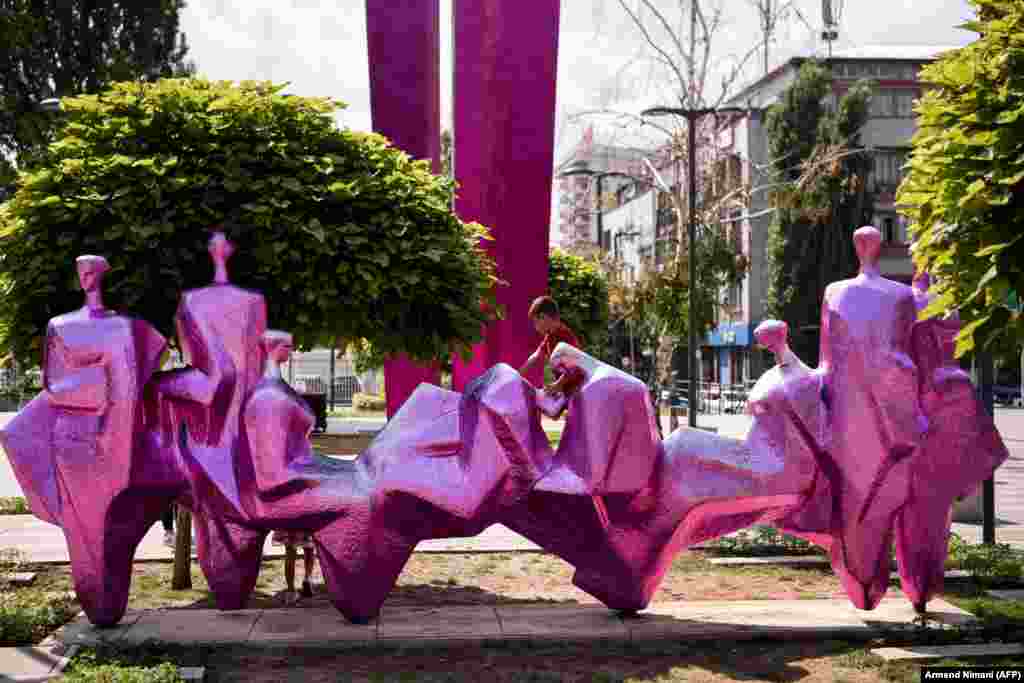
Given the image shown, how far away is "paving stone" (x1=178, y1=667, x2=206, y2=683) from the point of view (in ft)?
21.6

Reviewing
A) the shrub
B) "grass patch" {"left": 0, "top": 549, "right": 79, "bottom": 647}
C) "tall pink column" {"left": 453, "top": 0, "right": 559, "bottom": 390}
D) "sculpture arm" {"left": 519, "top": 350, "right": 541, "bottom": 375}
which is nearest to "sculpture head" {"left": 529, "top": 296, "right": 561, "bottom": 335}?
"sculpture arm" {"left": 519, "top": 350, "right": 541, "bottom": 375}

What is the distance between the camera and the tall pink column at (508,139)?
49.9ft

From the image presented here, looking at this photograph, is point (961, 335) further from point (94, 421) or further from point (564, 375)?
point (94, 421)

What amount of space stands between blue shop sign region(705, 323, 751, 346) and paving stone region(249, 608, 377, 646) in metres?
45.2

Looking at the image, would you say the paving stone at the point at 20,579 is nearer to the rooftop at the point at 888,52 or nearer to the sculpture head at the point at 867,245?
the sculpture head at the point at 867,245

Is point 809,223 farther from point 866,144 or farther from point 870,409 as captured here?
point 870,409

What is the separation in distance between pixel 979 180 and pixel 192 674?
5.74m

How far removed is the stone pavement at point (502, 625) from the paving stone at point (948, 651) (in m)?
0.44

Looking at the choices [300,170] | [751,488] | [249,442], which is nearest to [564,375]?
[751,488]

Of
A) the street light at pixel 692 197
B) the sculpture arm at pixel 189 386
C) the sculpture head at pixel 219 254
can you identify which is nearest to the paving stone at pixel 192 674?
the sculpture arm at pixel 189 386

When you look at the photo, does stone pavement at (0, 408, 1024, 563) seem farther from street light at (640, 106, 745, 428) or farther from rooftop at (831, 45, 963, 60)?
rooftop at (831, 45, 963, 60)

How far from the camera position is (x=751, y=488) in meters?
7.62

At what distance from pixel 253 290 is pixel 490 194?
767cm

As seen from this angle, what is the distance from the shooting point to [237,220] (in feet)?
27.6
